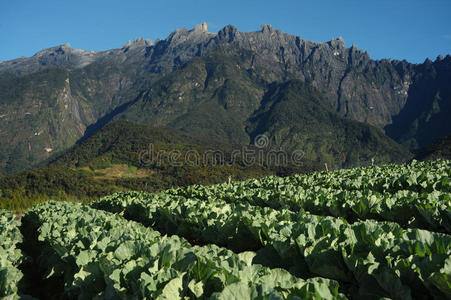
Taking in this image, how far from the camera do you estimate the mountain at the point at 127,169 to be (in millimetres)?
89375

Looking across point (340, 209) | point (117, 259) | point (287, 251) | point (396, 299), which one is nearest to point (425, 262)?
point (396, 299)

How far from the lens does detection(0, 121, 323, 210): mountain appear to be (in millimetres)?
89375

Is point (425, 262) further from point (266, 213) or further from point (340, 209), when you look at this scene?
point (340, 209)

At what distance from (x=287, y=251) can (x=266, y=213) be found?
2.77 metres

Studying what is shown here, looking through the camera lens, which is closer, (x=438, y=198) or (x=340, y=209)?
(x=438, y=198)

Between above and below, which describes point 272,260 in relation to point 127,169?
below

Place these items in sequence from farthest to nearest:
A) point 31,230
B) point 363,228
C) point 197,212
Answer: point 31,230 < point 197,212 < point 363,228

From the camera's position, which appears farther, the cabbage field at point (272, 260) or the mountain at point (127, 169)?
the mountain at point (127, 169)

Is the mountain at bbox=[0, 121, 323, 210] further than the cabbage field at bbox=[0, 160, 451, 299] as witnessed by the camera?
Yes

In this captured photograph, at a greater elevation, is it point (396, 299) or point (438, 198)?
point (438, 198)

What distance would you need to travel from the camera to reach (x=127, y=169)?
123 m

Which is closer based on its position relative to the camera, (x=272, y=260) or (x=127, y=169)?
(x=272, y=260)

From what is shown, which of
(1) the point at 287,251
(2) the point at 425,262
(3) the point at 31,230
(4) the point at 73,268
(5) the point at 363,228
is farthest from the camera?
(3) the point at 31,230

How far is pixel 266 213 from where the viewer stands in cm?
758
